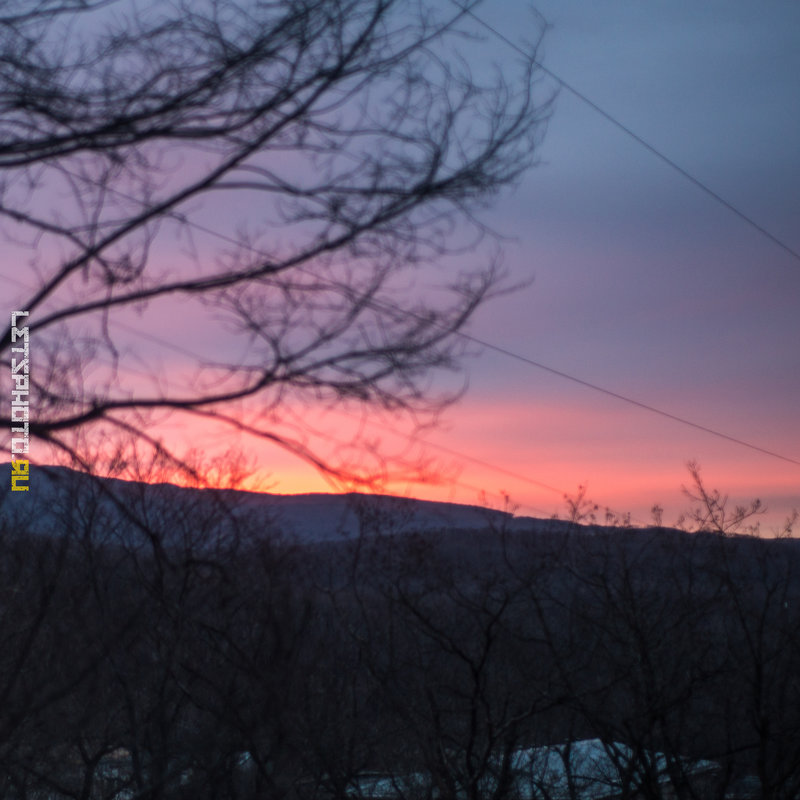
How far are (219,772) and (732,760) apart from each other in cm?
443

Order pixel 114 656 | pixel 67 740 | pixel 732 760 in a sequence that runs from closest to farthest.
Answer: pixel 67 740 → pixel 114 656 → pixel 732 760

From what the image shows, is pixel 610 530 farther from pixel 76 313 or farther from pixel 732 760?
pixel 76 313

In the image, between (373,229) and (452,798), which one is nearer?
(373,229)

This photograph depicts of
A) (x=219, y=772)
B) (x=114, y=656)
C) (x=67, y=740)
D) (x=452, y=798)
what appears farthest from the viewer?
(x=452, y=798)

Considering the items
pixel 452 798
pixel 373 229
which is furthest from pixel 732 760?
pixel 373 229

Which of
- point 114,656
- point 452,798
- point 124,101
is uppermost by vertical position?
point 124,101

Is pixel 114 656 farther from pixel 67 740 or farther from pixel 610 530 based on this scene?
pixel 610 530

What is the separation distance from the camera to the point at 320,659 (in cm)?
761

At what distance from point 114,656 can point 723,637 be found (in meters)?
8.07

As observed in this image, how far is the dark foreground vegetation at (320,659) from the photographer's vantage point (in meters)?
3.85

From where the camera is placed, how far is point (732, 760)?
700cm

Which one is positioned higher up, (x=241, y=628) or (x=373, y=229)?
(x=373, y=229)

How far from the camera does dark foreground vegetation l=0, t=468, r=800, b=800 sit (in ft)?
12.6

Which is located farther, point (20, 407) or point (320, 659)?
point (320, 659)
